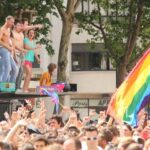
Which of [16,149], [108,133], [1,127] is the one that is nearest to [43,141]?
[16,149]

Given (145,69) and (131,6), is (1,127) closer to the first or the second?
(145,69)

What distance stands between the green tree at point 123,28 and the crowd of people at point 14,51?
961 cm

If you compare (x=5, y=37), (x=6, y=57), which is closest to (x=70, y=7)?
(x=6, y=57)

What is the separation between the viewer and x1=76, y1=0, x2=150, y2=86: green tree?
1193 inches

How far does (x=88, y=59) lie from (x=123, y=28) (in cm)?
1251

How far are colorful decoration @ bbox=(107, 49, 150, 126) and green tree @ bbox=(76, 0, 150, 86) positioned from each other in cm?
1605

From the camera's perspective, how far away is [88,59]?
44.4m

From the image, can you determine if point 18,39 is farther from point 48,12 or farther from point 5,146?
point 5,146

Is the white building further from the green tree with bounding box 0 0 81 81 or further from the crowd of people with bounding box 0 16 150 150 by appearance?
the crowd of people with bounding box 0 16 150 150

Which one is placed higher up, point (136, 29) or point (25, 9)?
point (25, 9)

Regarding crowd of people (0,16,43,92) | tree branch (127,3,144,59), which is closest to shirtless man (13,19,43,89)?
crowd of people (0,16,43,92)

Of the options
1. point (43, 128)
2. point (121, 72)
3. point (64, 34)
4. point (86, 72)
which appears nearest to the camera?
point (43, 128)

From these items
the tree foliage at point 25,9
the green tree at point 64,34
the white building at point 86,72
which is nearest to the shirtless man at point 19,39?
the tree foliage at point 25,9

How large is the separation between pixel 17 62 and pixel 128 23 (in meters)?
12.8
